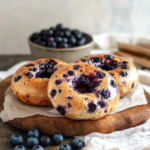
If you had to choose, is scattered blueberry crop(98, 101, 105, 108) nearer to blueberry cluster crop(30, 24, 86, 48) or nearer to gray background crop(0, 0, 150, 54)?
blueberry cluster crop(30, 24, 86, 48)

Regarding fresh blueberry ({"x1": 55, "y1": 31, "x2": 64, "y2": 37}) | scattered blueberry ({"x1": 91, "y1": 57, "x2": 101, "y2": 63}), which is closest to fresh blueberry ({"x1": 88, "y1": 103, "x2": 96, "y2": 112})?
scattered blueberry ({"x1": 91, "y1": 57, "x2": 101, "y2": 63})

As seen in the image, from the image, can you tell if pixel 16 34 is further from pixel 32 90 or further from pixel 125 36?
pixel 32 90

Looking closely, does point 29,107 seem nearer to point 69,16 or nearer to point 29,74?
point 29,74

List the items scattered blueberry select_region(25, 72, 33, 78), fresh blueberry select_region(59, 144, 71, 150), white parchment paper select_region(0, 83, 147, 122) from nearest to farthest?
1. fresh blueberry select_region(59, 144, 71, 150)
2. white parchment paper select_region(0, 83, 147, 122)
3. scattered blueberry select_region(25, 72, 33, 78)

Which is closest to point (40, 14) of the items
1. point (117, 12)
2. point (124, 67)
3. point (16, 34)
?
point (16, 34)

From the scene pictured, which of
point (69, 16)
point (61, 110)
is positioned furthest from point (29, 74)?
point (69, 16)
